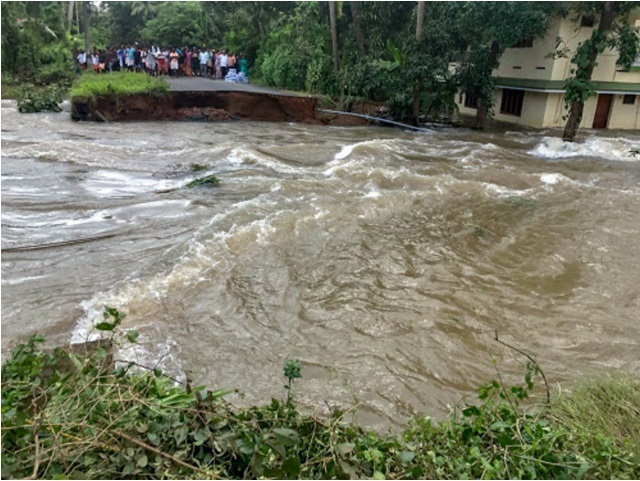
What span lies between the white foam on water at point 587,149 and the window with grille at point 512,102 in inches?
205

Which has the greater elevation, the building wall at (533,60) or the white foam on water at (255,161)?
the building wall at (533,60)

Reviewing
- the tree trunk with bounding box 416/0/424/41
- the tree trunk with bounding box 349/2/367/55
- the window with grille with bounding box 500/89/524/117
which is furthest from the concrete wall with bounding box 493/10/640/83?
the tree trunk with bounding box 349/2/367/55

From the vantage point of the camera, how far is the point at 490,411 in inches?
127

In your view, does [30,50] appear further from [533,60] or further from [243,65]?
[533,60]

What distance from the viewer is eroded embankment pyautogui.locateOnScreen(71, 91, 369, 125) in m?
18.4

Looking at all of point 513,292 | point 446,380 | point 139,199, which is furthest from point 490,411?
point 139,199

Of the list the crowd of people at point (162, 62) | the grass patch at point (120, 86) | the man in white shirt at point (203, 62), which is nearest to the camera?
the grass patch at point (120, 86)

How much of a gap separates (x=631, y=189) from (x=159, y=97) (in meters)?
15.7

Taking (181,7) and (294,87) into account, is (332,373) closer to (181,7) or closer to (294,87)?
(294,87)

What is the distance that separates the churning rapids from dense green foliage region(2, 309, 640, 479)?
0.74 metres

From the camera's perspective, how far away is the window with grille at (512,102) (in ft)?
71.8

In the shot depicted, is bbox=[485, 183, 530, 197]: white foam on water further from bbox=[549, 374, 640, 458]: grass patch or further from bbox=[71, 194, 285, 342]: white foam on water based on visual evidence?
bbox=[549, 374, 640, 458]: grass patch

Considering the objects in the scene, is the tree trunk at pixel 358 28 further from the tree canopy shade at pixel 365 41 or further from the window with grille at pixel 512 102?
the window with grille at pixel 512 102

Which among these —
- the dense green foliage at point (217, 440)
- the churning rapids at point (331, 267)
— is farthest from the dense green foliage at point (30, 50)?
the dense green foliage at point (217, 440)
